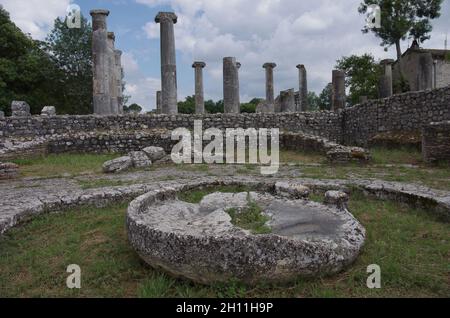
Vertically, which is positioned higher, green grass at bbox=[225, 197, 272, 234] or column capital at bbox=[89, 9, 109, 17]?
column capital at bbox=[89, 9, 109, 17]

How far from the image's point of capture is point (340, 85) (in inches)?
872

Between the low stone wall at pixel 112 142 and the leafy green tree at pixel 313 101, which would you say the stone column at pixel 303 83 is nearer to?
the low stone wall at pixel 112 142

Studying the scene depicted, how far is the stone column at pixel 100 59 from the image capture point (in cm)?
1814

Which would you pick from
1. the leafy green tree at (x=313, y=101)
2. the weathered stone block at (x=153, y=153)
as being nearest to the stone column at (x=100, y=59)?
the weathered stone block at (x=153, y=153)

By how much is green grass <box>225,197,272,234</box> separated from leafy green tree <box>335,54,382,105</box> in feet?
100.0

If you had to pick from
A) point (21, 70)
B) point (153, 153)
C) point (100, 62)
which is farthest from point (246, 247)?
point (21, 70)

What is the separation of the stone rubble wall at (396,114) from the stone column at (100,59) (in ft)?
40.2

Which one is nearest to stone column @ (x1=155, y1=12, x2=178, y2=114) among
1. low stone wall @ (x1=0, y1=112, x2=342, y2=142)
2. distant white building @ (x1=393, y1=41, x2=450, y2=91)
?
low stone wall @ (x1=0, y1=112, x2=342, y2=142)

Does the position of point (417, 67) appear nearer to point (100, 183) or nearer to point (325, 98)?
point (100, 183)

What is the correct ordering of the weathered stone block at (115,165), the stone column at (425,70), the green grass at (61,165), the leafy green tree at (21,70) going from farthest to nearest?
the leafy green tree at (21,70), the stone column at (425,70), the green grass at (61,165), the weathered stone block at (115,165)

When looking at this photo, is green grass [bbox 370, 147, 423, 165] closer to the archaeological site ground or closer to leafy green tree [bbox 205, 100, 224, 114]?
the archaeological site ground

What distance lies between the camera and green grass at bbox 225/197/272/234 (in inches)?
158

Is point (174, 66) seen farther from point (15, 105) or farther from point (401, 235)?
point (401, 235)

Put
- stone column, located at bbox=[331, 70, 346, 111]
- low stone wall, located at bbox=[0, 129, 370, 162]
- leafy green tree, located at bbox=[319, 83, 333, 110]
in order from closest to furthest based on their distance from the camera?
low stone wall, located at bbox=[0, 129, 370, 162] < stone column, located at bbox=[331, 70, 346, 111] < leafy green tree, located at bbox=[319, 83, 333, 110]
